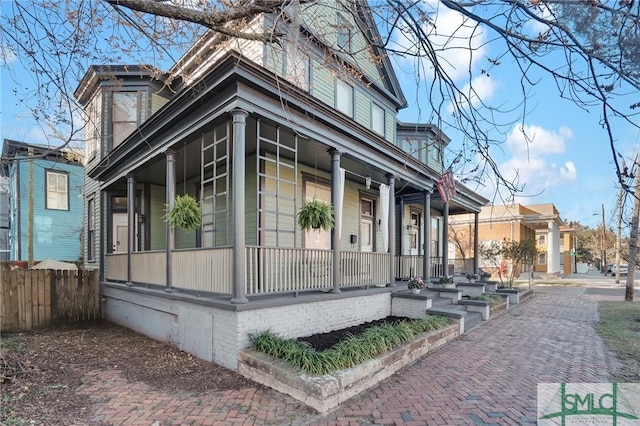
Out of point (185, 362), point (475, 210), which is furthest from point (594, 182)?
point (475, 210)

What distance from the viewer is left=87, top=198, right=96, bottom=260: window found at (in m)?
11.8

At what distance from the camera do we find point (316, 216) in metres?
6.71

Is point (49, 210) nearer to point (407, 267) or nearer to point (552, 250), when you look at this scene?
point (407, 267)

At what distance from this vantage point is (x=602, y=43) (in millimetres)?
2676

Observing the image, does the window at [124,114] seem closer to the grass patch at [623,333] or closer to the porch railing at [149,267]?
the porch railing at [149,267]

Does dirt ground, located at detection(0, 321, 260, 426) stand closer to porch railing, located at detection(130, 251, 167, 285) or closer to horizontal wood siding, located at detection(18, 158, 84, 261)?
porch railing, located at detection(130, 251, 167, 285)

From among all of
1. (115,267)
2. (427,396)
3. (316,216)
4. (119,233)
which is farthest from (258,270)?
(119,233)

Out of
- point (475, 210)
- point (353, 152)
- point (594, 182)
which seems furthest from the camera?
point (475, 210)

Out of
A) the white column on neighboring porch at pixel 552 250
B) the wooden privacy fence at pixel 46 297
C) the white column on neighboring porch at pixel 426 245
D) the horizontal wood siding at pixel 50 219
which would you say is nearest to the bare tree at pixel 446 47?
the wooden privacy fence at pixel 46 297

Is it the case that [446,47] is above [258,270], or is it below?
above

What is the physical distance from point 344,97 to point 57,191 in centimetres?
→ 1532

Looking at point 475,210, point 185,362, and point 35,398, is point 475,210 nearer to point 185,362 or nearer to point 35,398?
point 185,362

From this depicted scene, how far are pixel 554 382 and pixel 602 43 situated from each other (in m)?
4.39

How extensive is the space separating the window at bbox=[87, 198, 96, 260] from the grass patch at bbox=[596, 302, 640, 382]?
13.6 m
